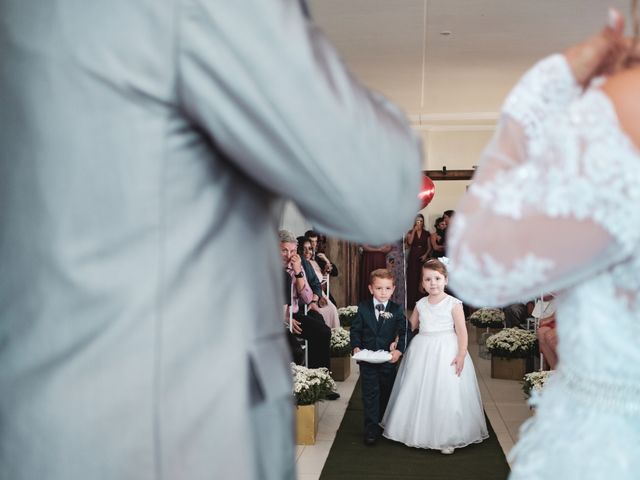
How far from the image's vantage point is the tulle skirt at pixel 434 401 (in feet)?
19.0

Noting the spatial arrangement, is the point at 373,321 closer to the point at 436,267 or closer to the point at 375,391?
the point at 375,391

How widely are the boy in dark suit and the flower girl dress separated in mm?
129

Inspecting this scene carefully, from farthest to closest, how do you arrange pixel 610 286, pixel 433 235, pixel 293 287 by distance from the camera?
pixel 433 235 < pixel 293 287 < pixel 610 286

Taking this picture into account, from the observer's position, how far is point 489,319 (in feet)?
36.8

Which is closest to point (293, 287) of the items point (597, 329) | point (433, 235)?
point (597, 329)

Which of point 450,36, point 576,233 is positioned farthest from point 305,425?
point 450,36

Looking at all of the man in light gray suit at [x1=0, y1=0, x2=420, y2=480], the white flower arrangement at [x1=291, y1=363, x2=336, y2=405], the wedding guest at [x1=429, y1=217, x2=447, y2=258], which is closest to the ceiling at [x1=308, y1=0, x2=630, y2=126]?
the white flower arrangement at [x1=291, y1=363, x2=336, y2=405]

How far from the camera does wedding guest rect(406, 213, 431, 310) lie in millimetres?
15656

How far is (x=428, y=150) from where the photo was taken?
16578 mm

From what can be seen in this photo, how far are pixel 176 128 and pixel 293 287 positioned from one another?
6946 millimetres

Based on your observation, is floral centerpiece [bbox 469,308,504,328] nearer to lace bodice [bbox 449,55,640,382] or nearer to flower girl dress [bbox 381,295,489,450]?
flower girl dress [bbox 381,295,489,450]

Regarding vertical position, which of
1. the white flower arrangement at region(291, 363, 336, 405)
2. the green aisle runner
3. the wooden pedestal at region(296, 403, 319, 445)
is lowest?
the green aisle runner

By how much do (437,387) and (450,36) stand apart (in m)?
4.77

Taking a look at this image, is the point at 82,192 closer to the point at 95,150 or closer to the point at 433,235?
the point at 95,150
